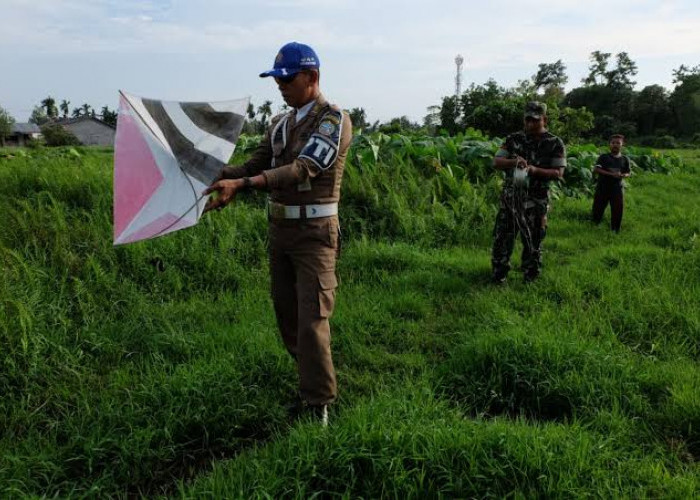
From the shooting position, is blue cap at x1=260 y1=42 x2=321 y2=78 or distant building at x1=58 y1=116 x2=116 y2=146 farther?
distant building at x1=58 y1=116 x2=116 y2=146

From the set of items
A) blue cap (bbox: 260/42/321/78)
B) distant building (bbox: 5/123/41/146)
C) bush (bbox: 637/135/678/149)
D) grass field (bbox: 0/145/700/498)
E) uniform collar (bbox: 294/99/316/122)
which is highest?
distant building (bbox: 5/123/41/146)

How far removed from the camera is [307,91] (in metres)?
2.78

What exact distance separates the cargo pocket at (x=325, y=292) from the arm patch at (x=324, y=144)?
62 cm

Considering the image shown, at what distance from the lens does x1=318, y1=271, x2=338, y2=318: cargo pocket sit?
2.85m

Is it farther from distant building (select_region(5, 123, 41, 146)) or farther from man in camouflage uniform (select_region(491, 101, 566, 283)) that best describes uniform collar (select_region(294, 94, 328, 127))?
distant building (select_region(5, 123, 41, 146))

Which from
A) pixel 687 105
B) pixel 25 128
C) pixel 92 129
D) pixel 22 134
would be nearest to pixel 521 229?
pixel 687 105

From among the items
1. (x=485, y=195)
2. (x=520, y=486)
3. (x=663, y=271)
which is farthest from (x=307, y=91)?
(x=485, y=195)

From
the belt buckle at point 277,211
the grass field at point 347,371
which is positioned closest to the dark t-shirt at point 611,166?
→ the grass field at point 347,371

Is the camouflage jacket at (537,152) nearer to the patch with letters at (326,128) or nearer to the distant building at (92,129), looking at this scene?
the patch with letters at (326,128)

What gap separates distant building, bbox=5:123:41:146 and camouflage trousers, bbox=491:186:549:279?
6647 cm

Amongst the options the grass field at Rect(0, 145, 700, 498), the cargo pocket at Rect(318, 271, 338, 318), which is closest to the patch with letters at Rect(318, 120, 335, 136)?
the cargo pocket at Rect(318, 271, 338, 318)

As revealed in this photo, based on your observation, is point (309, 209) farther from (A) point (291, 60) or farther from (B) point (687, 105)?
(B) point (687, 105)

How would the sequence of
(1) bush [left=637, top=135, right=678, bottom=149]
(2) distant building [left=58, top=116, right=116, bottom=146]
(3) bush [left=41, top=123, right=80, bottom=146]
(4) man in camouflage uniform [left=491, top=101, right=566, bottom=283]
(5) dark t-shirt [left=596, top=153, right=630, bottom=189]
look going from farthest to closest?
(2) distant building [left=58, top=116, right=116, bottom=146], (3) bush [left=41, top=123, right=80, bottom=146], (1) bush [left=637, top=135, right=678, bottom=149], (5) dark t-shirt [left=596, top=153, right=630, bottom=189], (4) man in camouflage uniform [left=491, top=101, right=566, bottom=283]

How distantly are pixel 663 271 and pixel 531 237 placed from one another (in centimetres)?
148
